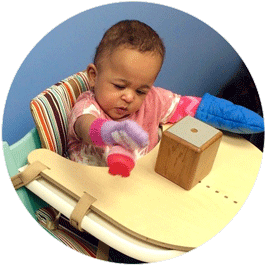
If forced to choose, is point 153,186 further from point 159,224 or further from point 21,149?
point 21,149

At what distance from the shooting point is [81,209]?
1.84 feet

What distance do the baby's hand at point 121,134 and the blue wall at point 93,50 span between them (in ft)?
0.66

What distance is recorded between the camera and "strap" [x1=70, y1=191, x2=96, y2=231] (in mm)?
558

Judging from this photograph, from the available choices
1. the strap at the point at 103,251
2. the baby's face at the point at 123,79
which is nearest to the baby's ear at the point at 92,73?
the baby's face at the point at 123,79

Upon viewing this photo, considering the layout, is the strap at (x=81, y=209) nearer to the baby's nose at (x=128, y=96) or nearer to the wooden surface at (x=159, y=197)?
the wooden surface at (x=159, y=197)

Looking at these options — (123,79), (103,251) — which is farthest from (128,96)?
(103,251)

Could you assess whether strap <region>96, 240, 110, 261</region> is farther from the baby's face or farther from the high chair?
the baby's face

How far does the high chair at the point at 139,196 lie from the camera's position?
1.76ft

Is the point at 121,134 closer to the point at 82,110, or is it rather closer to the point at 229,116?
the point at 82,110

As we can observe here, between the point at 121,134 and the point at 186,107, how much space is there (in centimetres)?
35

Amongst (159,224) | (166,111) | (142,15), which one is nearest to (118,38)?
(142,15)

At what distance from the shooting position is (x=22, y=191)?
64cm

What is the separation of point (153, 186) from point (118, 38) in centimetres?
27

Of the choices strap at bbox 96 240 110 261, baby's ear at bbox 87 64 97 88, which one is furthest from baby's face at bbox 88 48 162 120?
strap at bbox 96 240 110 261
